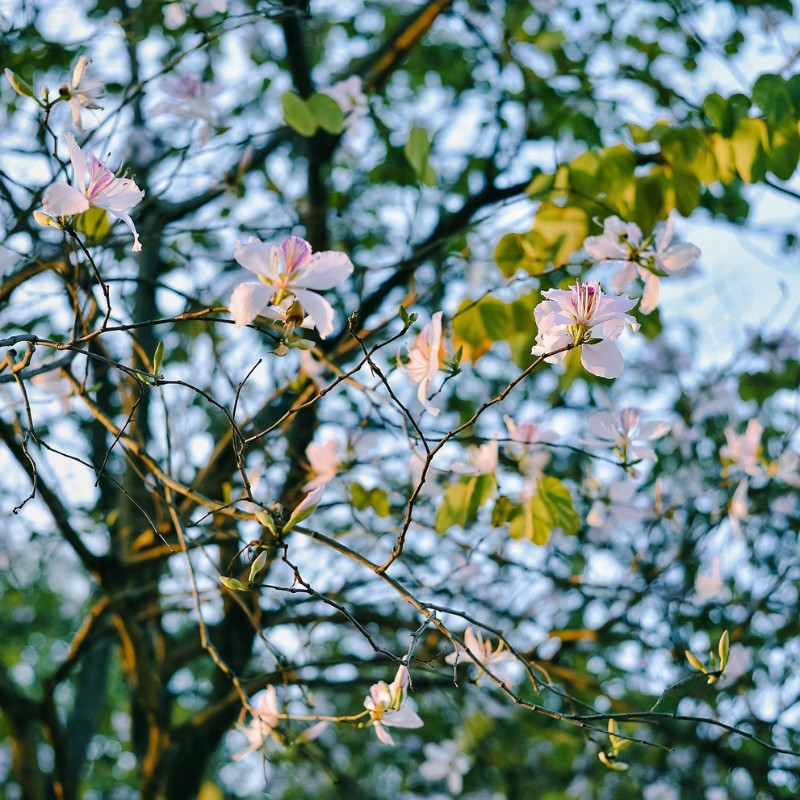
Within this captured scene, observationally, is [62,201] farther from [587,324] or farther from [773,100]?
[773,100]

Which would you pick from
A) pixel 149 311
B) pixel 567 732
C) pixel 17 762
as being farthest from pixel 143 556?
pixel 567 732

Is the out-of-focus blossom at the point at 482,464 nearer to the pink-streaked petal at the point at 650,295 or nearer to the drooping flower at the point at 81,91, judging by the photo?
the pink-streaked petal at the point at 650,295

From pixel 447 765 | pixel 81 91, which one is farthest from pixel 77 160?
pixel 447 765

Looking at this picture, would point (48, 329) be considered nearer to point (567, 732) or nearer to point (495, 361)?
point (495, 361)

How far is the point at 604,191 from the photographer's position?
72.7 inches

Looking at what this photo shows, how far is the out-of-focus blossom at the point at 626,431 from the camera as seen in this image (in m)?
1.62

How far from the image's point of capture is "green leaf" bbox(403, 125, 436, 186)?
6.38ft

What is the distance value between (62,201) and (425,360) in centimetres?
59

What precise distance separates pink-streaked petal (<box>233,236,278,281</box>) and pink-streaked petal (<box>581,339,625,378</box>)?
1.40 ft

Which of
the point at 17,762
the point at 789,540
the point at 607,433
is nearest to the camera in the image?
Result: the point at 607,433

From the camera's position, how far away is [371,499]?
1.94 metres

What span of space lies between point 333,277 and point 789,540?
9.29 feet

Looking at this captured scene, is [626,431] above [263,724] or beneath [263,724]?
above

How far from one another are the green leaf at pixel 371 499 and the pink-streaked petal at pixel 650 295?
693 millimetres
